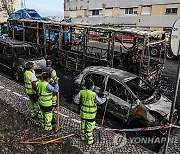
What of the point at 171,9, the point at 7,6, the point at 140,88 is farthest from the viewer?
the point at 7,6

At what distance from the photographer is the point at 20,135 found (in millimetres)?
5938

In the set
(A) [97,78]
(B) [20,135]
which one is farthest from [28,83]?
(A) [97,78]

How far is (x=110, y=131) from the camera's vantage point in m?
6.33

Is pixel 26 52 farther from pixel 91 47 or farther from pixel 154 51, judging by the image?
pixel 154 51

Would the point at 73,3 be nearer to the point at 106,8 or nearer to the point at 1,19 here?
the point at 106,8

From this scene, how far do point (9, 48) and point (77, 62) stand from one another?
371cm

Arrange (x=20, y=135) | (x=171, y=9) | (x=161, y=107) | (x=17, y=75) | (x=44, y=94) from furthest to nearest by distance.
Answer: (x=171, y=9), (x=17, y=75), (x=161, y=107), (x=20, y=135), (x=44, y=94)

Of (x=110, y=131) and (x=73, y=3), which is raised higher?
(x=73, y=3)

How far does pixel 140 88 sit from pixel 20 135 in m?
3.93

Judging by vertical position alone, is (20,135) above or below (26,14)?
below

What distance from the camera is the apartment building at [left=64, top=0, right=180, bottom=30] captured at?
27.1 meters

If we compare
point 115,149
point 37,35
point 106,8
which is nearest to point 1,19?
point 106,8

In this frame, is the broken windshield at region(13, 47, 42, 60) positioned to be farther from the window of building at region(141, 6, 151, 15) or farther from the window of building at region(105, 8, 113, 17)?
the window of building at region(105, 8, 113, 17)

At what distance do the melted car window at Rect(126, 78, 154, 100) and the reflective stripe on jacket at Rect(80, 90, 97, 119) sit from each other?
1.90m
